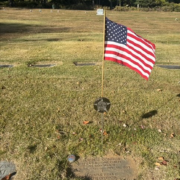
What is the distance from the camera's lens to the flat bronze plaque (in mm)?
3324

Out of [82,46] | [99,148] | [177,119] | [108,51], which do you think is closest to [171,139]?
[177,119]

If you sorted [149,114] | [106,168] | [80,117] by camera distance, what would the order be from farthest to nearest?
[149,114] → [80,117] → [106,168]

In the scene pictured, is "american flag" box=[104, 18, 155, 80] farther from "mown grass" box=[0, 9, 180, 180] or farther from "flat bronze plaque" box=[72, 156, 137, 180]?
"flat bronze plaque" box=[72, 156, 137, 180]

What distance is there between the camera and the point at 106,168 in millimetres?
3467

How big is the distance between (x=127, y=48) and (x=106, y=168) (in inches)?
80.8

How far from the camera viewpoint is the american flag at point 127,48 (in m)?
3.79

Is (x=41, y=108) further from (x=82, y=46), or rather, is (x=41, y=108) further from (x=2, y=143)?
(x=82, y=46)

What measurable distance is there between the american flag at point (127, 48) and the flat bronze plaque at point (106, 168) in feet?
5.38

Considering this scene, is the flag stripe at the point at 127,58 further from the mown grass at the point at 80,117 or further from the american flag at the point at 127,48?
the mown grass at the point at 80,117

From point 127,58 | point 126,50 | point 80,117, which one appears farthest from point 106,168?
point 126,50

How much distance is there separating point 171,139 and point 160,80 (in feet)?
9.86

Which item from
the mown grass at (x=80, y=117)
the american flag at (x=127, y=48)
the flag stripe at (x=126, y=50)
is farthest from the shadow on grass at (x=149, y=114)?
the flag stripe at (x=126, y=50)

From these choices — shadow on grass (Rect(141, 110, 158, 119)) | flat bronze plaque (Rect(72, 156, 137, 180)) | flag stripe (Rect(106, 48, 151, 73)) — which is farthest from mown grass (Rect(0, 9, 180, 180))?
flag stripe (Rect(106, 48, 151, 73))

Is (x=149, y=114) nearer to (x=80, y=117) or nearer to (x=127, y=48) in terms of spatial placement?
(x=80, y=117)
